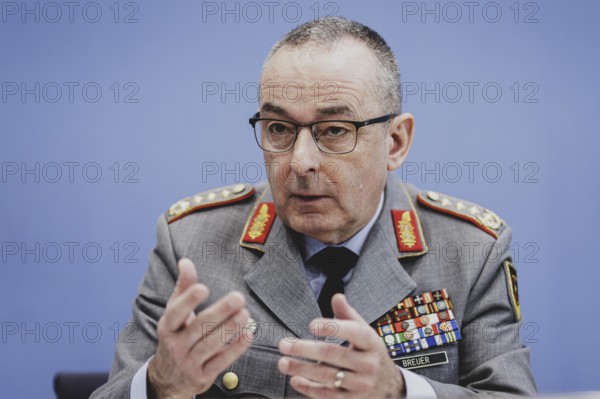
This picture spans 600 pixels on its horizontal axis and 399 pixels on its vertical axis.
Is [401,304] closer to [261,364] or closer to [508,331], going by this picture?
[508,331]

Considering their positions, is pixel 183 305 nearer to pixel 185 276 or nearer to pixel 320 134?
pixel 185 276

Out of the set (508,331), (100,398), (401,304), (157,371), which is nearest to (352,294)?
(401,304)

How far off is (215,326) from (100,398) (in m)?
0.44

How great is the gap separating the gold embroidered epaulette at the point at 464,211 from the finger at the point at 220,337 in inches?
30.0

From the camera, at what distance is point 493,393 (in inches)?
58.9

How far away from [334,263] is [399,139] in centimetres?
36

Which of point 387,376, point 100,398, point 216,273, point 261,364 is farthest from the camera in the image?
point 216,273

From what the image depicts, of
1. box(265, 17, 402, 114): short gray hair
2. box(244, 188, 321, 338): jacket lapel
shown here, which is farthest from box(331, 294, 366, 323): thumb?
box(265, 17, 402, 114): short gray hair

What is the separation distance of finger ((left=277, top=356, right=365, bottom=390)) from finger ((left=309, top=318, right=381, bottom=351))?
0.19 ft

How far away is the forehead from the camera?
5.06 ft

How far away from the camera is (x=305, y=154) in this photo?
1.52 m

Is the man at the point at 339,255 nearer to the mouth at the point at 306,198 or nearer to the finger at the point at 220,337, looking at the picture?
the mouth at the point at 306,198

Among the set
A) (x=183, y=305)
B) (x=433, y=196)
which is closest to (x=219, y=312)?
(x=183, y=305)

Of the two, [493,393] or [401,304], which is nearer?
[493,393]
